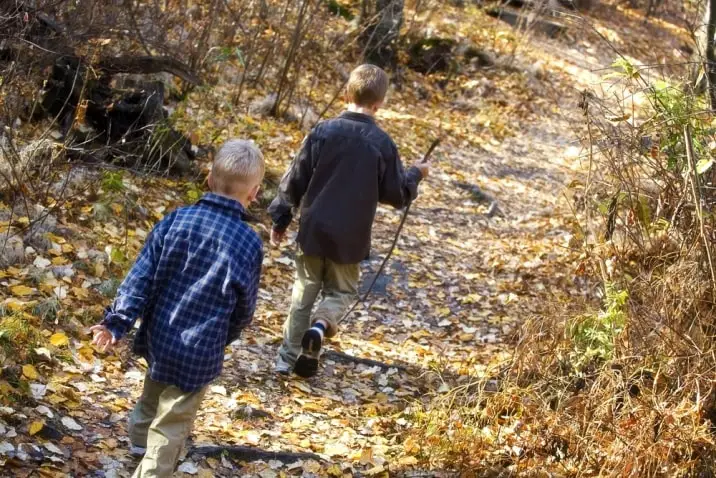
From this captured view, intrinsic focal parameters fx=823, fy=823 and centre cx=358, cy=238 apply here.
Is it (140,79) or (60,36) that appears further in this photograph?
(140,79)

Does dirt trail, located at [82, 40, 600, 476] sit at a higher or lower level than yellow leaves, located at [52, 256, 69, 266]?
lower

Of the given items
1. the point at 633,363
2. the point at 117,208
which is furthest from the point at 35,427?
the point at 633,363

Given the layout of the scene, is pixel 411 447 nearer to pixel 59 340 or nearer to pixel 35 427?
pixel 35 427

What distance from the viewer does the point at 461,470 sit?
388 cm

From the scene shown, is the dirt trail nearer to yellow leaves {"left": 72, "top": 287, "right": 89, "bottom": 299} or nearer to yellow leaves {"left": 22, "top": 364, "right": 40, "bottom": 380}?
yellow leaves {"left": 22, "top": 364, "right": 40, "bottom": 380}

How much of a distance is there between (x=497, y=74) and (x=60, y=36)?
9.12 metres

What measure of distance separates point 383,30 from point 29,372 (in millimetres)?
9015

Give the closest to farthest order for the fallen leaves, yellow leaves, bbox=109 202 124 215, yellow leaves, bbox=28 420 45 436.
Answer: yellow leaves, bbox=28 420 45 436 < the fallen leaves < yellow leaves, bbox=109 202 124 215

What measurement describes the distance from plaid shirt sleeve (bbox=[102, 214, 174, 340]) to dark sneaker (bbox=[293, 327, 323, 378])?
1.59m

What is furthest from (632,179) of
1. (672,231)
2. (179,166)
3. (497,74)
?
(497,74)

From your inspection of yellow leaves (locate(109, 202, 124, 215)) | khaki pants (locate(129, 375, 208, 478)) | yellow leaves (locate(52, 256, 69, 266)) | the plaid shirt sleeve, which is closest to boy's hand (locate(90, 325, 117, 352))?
the plaid shirt sleeve

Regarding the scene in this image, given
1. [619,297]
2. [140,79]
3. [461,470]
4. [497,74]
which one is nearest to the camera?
[461,470]

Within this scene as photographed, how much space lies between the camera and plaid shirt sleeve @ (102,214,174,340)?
2965mm

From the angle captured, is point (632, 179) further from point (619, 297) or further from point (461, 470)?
point (461, 470)
